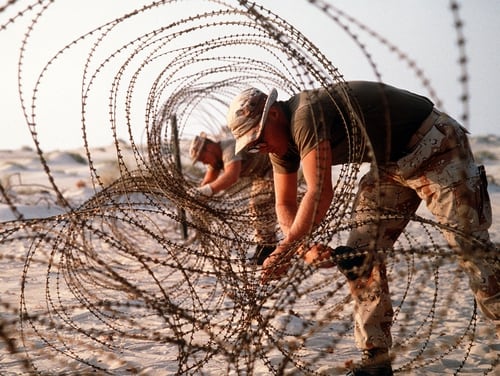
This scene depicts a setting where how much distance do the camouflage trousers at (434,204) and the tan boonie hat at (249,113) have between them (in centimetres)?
77

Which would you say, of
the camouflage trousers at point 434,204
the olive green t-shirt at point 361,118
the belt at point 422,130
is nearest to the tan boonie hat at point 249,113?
the olive green t-shirt at point 361,118

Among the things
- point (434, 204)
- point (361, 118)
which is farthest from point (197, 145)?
point (434, 204)

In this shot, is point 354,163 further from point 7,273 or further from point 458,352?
point 7,273

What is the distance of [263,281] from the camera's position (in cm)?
236

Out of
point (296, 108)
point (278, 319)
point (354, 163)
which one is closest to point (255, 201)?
point (278, 319)

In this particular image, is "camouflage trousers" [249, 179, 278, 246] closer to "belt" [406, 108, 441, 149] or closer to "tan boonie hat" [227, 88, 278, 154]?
"tan boonie hat" [227, 88, 278, 154]

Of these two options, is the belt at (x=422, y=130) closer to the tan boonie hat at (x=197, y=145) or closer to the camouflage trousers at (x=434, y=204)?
the camouflage trousers at (x=434, y=204)

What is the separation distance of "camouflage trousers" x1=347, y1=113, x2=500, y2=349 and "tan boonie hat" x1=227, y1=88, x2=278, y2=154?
0.77 metres

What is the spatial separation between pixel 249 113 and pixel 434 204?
1240 millimetres

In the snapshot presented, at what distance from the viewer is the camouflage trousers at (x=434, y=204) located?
2508mm

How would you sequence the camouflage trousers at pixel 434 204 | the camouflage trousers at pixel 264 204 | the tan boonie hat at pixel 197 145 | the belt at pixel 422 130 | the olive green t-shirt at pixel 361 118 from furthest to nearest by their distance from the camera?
the tan boonie hat at pixel 197 145 → the camouflage trousers at pixel 264 204 → the belt at pixel 422 130 → the olive green t-shirt at pixel 361 118 → the camouflage trousers at pixel 434 204

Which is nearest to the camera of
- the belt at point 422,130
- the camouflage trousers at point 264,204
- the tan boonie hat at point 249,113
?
the belt at point 422,130

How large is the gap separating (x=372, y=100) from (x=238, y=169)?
280 centimetres

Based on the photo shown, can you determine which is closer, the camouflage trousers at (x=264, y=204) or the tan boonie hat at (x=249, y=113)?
the tan boonie hat at (x=249, y=113)
